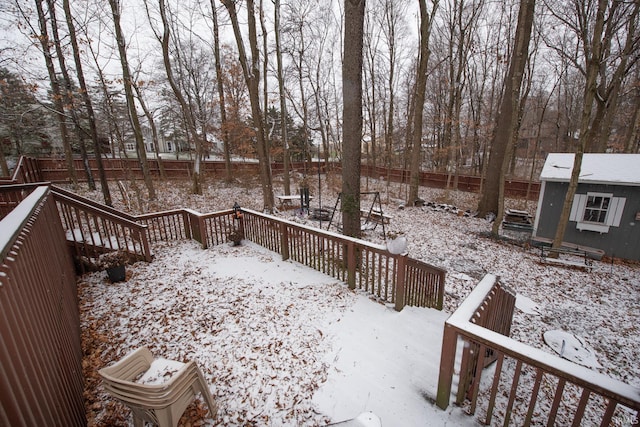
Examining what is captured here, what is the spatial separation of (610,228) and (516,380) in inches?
409

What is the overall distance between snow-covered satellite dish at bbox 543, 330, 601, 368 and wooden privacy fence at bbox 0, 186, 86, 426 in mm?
6062

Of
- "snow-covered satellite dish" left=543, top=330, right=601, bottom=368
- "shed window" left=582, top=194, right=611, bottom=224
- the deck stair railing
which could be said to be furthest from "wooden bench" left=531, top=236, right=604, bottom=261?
the deck stair railing

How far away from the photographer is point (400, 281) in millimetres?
3986

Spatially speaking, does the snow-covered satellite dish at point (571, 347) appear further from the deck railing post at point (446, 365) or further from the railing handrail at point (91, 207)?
the railing handrail at point (91, 207)

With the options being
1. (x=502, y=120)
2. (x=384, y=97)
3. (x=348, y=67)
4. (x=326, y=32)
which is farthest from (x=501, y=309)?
(x=384, y=97)

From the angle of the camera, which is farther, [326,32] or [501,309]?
[326,32]

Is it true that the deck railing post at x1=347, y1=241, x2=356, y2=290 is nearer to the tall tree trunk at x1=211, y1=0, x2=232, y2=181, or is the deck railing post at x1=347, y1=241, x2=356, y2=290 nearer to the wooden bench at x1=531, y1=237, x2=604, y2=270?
the wooden bench at x1=531, y1=237, x2=604, y2=270

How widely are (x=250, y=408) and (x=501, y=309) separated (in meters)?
3.28

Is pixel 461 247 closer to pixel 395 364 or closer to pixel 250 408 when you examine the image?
pixel 395 364

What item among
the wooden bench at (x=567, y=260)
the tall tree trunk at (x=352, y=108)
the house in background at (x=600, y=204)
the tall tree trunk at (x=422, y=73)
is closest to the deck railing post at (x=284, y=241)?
the tall tree trunk at (x=352, y=108)

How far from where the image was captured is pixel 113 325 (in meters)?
3.62

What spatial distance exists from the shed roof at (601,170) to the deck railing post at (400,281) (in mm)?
8958

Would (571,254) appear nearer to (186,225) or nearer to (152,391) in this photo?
(152,391)

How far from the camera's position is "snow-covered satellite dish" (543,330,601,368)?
3.97 meters
